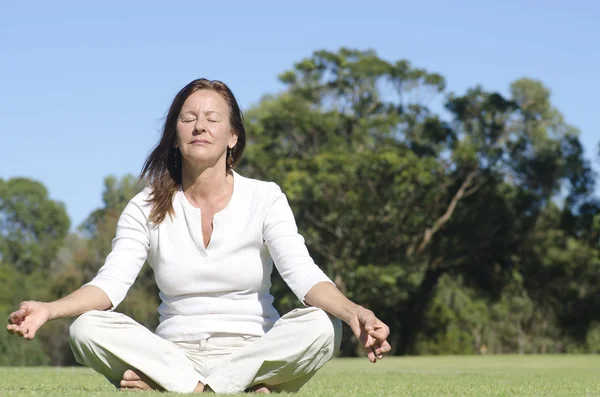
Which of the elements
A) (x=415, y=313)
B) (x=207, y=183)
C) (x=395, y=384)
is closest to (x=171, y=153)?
(x=207, y=183)

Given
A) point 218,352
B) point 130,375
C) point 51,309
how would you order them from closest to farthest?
point 51,309, point 130,375, point 218,352

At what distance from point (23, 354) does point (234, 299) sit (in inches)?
1441

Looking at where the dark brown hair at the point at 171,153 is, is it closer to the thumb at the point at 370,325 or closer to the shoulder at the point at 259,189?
the shoulder at the point at 259,189

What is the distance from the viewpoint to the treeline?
36.8 m

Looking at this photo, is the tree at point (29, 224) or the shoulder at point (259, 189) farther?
the tree at point (29, 224)

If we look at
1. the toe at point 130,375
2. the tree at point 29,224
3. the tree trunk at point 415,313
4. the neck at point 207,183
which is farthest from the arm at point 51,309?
the tree at point 29,224

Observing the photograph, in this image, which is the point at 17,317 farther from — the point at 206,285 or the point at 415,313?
the point at 415,313

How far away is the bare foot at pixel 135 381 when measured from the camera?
517cm

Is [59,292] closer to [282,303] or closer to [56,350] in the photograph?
[56,350]

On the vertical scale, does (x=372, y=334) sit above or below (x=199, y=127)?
below

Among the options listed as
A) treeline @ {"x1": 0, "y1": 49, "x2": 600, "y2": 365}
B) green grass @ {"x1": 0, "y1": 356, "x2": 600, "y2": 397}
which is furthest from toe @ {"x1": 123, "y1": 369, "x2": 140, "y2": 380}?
treeline @ {"x1": 0, "y1": 49, "x2": 600, "y2": 365}

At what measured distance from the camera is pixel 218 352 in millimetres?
5305

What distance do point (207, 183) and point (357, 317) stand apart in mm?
1520

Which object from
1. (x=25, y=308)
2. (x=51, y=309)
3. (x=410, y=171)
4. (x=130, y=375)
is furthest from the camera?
(x=410, y=171)
